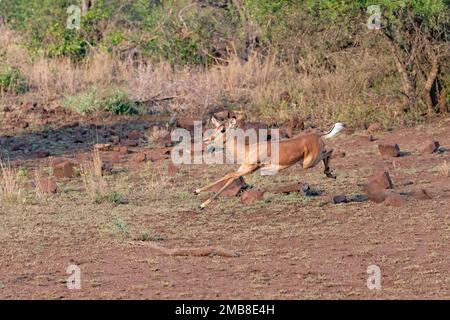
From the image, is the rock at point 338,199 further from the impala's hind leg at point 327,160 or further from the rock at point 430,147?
the rock at point 430,147

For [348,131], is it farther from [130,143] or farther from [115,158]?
[115,158]

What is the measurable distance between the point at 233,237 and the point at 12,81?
8.60 metres

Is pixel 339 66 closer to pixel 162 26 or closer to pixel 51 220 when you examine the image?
pixel 162 26

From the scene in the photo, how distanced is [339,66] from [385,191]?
5.06m

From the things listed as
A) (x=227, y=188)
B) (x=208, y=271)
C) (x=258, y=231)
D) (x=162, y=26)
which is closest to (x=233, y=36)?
(x=162, y=26)

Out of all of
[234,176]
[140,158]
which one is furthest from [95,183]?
[140,158]

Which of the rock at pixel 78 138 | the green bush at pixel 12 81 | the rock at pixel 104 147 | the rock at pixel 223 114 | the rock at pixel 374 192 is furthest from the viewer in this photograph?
the green bush at pixel 12 81

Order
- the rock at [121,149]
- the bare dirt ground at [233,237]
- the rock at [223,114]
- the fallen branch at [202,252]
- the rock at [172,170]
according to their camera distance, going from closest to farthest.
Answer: the bare dirt ground at [233,237] → the fallen branch at [202,252] → the rock at [172,170] → the rock at [121,149] → the rock at [223,114]

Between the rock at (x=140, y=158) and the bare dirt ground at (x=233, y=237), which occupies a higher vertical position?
the rock at (x=140, y=158)

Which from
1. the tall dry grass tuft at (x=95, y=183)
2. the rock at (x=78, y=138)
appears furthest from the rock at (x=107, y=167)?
A: the rock at (x=78, y=138)

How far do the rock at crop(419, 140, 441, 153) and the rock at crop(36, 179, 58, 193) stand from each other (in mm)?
4223

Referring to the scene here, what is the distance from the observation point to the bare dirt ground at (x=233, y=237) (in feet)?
22.5

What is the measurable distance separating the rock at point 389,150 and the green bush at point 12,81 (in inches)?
255

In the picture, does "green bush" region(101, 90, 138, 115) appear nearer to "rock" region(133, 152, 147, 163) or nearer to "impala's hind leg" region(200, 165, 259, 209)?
"rock" region(133, 152, 147, 163)
